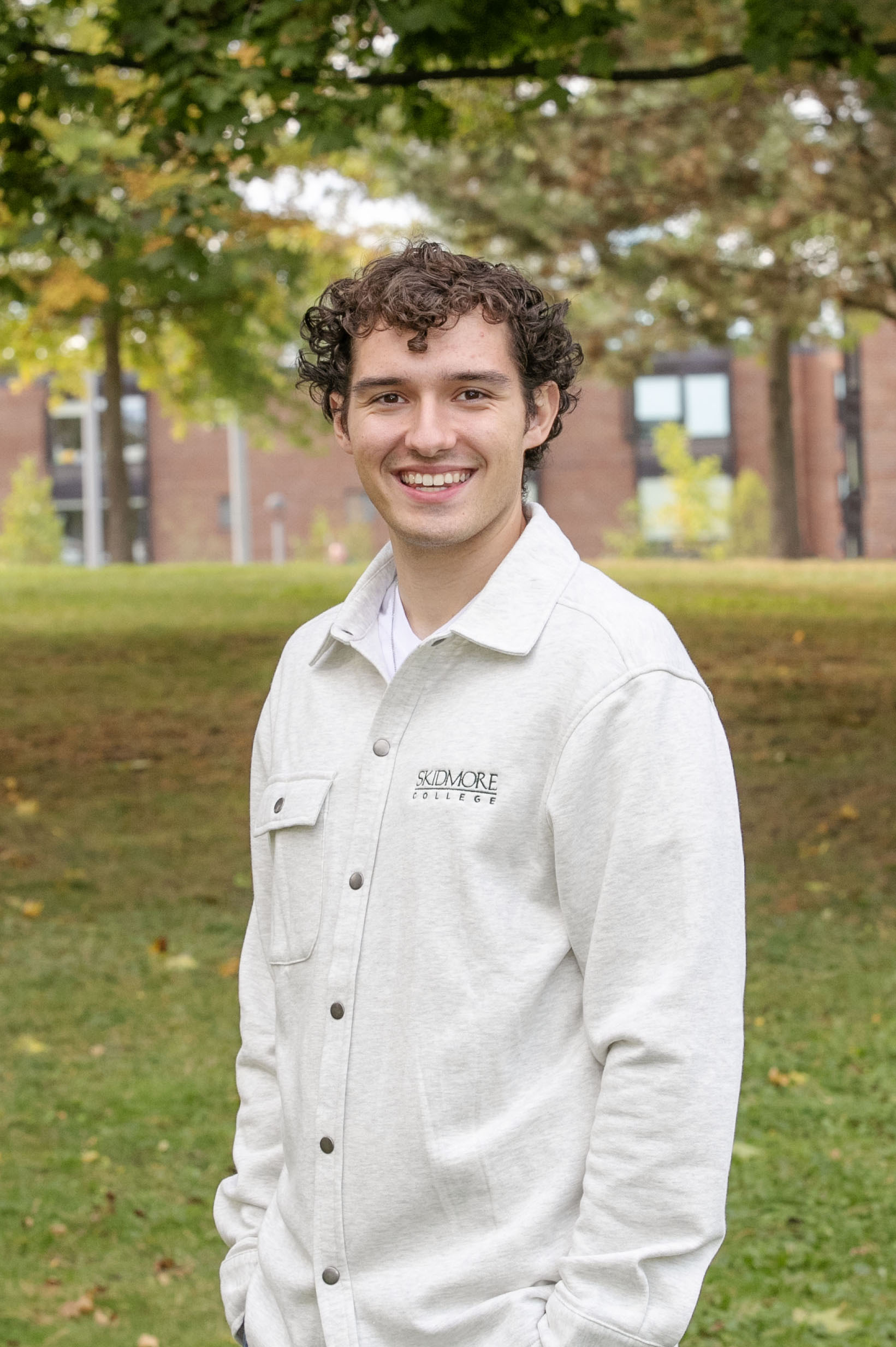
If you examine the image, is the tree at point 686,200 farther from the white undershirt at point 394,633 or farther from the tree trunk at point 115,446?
the white undershirt at point 394,633

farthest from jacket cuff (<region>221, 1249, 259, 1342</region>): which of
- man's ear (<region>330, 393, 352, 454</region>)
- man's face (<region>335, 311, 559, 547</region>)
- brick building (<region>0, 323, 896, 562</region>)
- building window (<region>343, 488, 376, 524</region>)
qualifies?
building window (<region>343, 488, 376, 524</region>)

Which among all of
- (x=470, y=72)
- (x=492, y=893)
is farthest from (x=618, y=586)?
(x=470, y=72)

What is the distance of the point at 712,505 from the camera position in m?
44.4

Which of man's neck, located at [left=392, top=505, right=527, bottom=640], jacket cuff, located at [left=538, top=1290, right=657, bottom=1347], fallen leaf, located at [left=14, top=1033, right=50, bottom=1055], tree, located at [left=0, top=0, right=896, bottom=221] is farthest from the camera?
tree, located at [left=0, top=0, right=896, bottom=221]

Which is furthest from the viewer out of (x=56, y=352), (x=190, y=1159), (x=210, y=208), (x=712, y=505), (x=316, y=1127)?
(x=712, y=505)

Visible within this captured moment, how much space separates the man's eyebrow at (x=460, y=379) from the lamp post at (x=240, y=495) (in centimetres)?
4008

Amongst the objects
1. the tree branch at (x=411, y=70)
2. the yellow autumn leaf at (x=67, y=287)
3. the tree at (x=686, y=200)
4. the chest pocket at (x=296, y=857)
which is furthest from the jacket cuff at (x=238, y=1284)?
the yellow autumn leaf at (x=67, y=287)

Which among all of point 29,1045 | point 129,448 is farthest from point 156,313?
point 129,448

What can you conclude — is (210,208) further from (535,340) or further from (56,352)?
(56,352)

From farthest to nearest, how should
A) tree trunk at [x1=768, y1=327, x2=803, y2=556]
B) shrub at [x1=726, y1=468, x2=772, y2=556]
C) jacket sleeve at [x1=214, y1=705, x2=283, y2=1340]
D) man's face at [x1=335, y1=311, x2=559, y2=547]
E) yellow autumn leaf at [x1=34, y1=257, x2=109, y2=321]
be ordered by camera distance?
1. shrub at [x1=726, y1=468, x2=772, y2=556]
2. tree trunk at [x1=768, y1=327, x2=803, y2=556]
3. yellow autumn leaf at [x1=34, y1=257, x2=109, y2=321]
4. jacket sleeve at [x1=214, y1=705, x2=283, y2=1340]
5. man's face at [x1=335, y1=311, x2=559, y2=547]

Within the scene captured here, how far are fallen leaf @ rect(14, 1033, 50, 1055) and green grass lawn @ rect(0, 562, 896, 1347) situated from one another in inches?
0.7

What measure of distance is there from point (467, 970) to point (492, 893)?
0.32 ft

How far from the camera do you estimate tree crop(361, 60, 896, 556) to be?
1841cm

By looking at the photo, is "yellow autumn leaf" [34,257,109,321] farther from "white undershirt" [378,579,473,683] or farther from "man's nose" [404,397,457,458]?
"man's nose" [404,397,457,458]
